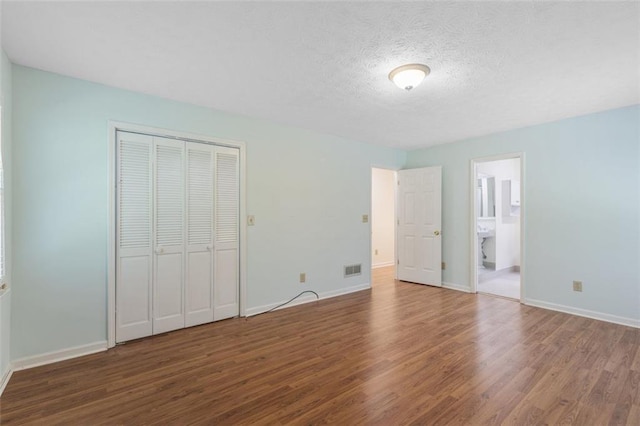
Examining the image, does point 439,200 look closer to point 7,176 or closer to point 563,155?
point 563,155

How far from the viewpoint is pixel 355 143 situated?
4969 mm

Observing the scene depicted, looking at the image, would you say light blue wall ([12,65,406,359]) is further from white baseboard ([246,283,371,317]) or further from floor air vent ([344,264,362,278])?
floor air vent ([344,264,362,278])

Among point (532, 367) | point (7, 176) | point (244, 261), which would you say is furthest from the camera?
point (244, 261)

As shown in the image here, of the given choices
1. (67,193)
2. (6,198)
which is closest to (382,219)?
(67,193)

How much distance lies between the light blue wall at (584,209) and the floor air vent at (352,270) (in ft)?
7.89

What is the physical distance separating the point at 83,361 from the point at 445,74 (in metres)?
4.02

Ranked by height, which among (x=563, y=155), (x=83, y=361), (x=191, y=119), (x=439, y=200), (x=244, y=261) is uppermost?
(x=191, y=119)

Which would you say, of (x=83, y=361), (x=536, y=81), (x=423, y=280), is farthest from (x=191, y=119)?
(x=423, y=280)

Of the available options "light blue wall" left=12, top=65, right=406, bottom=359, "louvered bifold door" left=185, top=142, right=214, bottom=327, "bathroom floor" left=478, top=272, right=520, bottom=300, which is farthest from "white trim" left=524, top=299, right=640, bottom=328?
"louvered bifold door" left=185, top=142, right=214, bottom=327

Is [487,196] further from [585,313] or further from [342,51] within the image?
[342,51]

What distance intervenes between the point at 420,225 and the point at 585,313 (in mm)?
2454

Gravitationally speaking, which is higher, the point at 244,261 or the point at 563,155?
the point at 563,155

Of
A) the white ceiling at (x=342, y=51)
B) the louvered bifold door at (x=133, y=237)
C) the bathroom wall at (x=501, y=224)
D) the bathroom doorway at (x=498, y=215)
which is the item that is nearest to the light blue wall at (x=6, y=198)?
the white ceiling at (x=342, y=51)

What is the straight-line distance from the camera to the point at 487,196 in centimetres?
634
